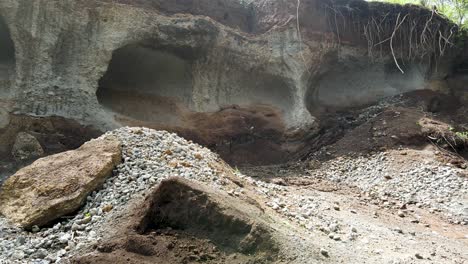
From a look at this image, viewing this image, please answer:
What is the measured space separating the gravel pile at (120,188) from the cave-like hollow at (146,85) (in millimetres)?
4183

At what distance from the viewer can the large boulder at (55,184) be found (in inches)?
207

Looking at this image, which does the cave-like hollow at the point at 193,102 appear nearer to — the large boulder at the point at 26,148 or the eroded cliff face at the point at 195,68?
the eroded cliff face at the point at 195,68

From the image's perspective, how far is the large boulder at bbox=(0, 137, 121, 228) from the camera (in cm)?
525

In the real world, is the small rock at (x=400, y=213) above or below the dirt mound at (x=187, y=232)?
below

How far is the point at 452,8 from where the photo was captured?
13.4m

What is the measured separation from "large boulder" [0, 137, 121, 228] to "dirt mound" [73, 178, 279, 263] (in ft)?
3.38

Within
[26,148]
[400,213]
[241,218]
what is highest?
[241,218]

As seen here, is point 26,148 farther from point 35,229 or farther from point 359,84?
point 359,84

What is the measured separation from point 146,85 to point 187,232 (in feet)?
25.6

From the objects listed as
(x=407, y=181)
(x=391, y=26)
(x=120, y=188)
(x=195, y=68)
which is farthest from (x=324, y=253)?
(x=391, y=26)

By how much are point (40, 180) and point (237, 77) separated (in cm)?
739

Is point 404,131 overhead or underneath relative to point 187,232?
overhead

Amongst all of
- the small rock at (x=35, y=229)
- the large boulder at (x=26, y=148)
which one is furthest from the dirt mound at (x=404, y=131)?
the small rock at (x=35, y=229)

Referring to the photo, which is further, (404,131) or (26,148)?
(404,131)
